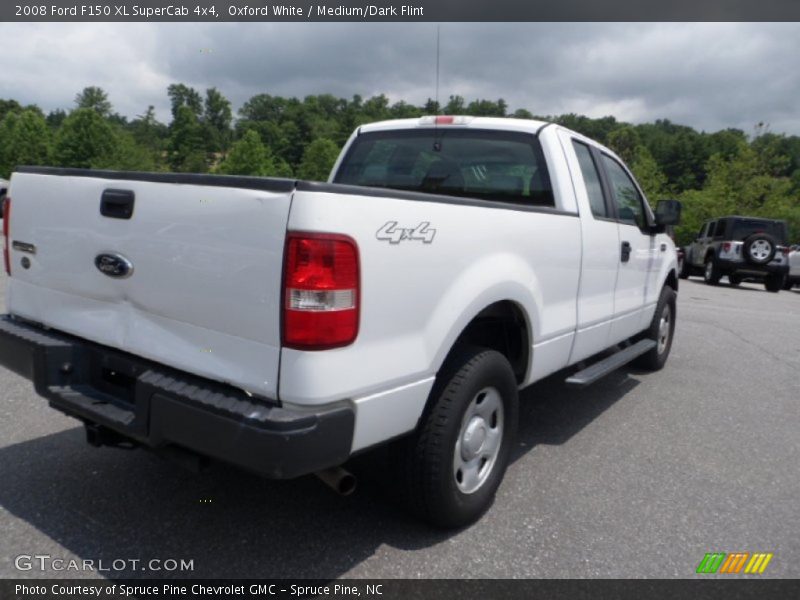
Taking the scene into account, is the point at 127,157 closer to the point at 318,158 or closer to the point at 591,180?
the point at 318,158

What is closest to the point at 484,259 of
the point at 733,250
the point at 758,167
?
the point at 733,250

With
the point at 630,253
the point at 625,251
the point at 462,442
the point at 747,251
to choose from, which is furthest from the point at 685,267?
the point at 462,442

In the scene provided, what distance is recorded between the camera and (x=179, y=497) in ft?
9.64

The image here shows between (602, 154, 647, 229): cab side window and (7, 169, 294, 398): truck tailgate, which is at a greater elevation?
(602, 154, 647, 229): cab side window

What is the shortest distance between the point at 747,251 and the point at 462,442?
624 inches

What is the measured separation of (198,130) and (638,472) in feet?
224

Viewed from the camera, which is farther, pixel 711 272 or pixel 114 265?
pixel 711 272

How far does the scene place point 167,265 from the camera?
7.39ft

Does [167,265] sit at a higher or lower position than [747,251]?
higher

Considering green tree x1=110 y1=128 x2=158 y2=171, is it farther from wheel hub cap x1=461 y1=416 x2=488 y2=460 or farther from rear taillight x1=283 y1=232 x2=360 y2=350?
rear taillight x1=283 y1=232 x2=360 y2=350

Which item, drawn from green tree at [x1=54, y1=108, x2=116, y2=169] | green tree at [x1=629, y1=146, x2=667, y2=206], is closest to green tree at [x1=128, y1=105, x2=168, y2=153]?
green tree at [x1=54, y1=108, x2=116, y2=169]

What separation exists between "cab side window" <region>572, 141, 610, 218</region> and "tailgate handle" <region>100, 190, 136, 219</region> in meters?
2.67

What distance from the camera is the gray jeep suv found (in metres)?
15.8

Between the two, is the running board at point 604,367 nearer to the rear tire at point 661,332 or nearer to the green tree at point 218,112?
the rear tire at point 661,332
